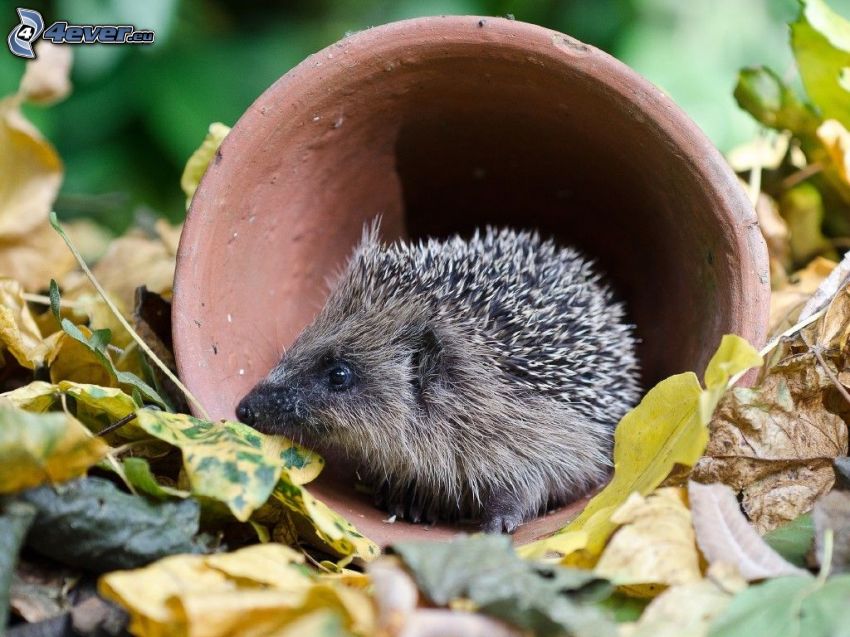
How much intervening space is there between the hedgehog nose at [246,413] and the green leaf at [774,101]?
1.63m

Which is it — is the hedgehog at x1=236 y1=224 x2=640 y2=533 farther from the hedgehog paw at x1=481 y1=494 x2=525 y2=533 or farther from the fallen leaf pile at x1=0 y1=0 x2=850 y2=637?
the fallen leaf pile at x1=0 y1=0 x2=850 y2=637

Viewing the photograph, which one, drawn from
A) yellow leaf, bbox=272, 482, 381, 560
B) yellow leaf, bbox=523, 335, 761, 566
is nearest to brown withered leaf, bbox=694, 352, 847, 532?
yellow leaf, bbox=523, 335, 761, 566

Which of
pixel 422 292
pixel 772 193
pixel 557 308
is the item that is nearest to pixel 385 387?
pixel 422 292

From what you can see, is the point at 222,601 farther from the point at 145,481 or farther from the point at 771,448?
the point at 771,448

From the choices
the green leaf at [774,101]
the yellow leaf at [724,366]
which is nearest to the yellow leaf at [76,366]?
the yellow leaf at [724,366]

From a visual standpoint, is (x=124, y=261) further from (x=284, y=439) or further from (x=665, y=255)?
(x=665, y=255)

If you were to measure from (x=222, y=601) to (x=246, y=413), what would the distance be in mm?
872

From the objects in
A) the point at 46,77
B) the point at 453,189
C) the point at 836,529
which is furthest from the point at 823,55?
the point at 46,77

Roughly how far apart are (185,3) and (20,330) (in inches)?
92.2

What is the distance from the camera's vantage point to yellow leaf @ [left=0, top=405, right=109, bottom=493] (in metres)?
1.34

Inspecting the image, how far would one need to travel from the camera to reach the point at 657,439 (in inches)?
68.0

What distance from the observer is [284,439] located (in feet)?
7.00

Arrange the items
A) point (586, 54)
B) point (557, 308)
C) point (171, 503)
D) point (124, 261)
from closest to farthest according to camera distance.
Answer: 1. point (171, 503)
2. point (586, 54)
3. point (557, 308)
4. point (124, 261)

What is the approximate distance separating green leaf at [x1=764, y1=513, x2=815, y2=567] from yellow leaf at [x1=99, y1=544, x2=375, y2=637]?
0.79m
